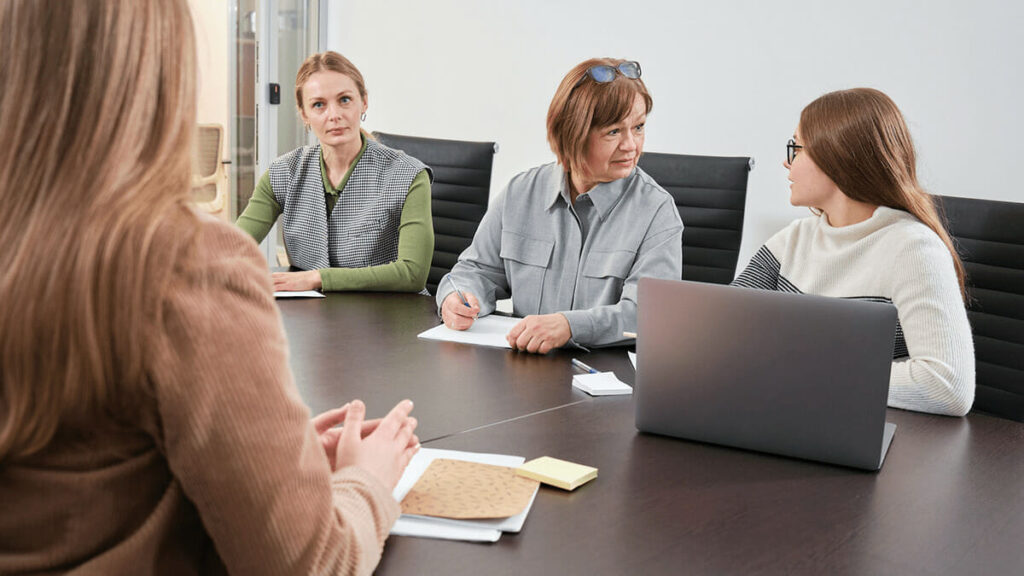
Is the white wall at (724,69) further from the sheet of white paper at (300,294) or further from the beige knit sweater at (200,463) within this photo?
the beige knit sweater at (200,463)

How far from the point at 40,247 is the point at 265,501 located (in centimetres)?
25

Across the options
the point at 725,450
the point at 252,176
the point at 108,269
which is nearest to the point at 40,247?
the point at 108,269

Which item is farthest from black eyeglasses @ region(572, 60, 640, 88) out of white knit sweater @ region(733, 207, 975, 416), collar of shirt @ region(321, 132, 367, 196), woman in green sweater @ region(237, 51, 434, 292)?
collar of shirt @ region(321, 132, 367, 196)

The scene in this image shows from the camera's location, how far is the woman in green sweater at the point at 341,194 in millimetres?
2559

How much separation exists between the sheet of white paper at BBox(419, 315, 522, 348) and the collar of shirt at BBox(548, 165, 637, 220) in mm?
346

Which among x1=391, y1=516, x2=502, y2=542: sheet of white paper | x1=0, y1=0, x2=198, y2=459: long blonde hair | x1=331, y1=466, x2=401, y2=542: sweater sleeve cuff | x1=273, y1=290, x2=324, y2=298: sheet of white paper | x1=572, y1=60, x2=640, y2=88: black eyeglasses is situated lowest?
x1=273, y1=290, x2=324, y2=298: sheet of white paper

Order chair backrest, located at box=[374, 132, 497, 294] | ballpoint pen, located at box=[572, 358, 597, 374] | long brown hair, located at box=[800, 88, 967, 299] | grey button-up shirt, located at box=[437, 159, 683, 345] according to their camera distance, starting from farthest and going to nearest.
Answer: chair backrest, located at box=[374, 132, 497, 294], grey button-up shirt, located at box=[437, 159, 683, 345], long brown hair, located at box=[800, 88, 967, 299], ballpoint pen, located at box=[572, 358, 597, 374]

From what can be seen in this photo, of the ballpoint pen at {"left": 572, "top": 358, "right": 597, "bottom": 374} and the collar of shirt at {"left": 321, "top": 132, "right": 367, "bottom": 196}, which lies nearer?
the ballpoint pen at {"left": 572, "top": 358, "right": 597, "bottom": 374}

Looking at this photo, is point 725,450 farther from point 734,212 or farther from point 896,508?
point 734,212

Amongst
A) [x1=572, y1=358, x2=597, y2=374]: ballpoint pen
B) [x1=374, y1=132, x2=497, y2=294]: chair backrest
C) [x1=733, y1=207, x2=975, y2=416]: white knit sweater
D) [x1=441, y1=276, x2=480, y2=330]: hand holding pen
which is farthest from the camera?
[x1=374, y1=132, x2=497, y2=294]: chair backrest

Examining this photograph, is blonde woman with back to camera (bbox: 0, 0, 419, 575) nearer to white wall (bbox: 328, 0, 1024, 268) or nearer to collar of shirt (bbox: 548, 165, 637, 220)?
collar of shirt (bbox: 548, 165, 637, 220)

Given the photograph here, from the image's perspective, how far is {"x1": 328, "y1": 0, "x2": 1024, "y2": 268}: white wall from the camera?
2947mm

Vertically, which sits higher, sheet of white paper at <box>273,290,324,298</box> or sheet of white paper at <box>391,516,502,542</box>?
sheet of white paper at <box>391,516,502,542</box>

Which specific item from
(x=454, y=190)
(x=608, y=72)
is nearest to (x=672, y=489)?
(x=608, y=72)
